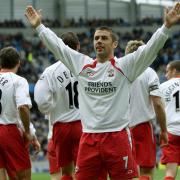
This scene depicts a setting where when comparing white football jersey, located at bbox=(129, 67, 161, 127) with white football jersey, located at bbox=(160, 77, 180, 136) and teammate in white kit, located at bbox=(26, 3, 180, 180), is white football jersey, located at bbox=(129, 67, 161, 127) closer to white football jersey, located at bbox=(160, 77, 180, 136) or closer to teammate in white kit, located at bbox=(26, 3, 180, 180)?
white football jersey, located at bbox=(160, 77, 180, 136)

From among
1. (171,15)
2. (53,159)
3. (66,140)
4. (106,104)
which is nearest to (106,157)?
(106,104)

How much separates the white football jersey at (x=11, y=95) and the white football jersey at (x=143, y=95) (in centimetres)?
160

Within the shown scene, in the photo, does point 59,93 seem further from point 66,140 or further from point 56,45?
point 56,45

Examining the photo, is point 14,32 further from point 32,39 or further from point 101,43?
point 101,43

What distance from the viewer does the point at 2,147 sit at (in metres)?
9.41

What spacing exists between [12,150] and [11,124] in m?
0.33

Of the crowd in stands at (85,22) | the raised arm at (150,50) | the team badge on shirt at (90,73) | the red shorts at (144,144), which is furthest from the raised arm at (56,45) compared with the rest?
the crowd in stands at (85,22)

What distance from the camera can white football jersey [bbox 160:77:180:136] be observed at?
11.2 m

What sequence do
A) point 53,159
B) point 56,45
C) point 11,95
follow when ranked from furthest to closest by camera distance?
1. point 53,159
2. point 11,95
3. point 56,45

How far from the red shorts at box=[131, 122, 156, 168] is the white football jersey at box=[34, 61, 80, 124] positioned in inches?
40.7

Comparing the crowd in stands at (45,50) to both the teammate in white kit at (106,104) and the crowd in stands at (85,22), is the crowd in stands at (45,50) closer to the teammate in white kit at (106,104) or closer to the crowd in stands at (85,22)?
the crowd in stands at (85,22)

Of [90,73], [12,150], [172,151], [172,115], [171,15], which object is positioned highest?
[171,15]

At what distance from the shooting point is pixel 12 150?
9.40 meters

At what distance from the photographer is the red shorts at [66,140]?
9.67m
